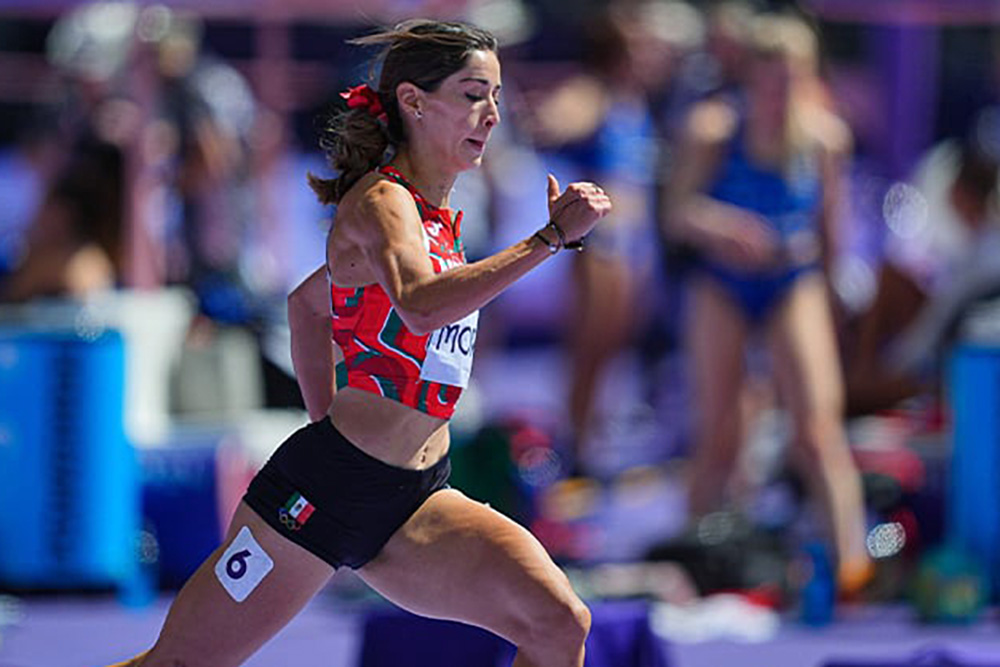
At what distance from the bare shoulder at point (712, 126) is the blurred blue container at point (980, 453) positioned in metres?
1.19

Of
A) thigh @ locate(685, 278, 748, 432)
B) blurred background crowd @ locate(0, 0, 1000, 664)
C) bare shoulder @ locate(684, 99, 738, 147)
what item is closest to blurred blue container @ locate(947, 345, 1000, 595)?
blurred background crowd @ locate(0, 0, 1000, 664)

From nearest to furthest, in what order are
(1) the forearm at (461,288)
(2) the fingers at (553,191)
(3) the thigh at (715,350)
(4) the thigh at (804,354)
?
(1) the forearm at (461,288) → (2) the fingers at (553,191) → (4) the thigh at (804,354) → (3) the thigh at (715,350)

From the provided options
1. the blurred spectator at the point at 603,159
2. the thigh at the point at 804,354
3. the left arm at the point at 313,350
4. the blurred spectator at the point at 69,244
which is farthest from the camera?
the blurred spectator at the point at 603,159

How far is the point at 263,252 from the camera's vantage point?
38.2ft

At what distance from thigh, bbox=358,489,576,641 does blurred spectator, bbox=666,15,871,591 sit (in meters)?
3.13

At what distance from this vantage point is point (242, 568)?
3760 millimetres

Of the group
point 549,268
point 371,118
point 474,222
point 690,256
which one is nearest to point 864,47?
point 549,268

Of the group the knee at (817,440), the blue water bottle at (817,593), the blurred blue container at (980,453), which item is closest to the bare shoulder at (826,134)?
the blurred blue container at (980,453)

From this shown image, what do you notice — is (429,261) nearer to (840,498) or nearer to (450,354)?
(450,354)

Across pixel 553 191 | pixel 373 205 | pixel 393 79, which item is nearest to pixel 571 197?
pixel 553 191

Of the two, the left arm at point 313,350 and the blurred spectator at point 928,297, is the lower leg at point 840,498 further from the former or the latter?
the left arm at point 313,350

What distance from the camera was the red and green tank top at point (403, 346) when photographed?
384 centimetres

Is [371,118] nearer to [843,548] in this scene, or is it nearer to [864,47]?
[843,548]

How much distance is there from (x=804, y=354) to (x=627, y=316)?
2462mm
